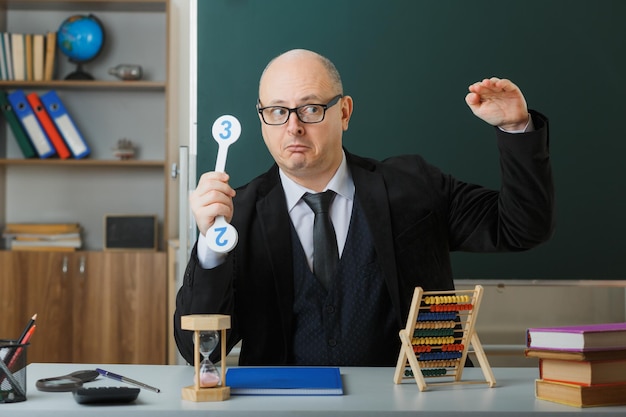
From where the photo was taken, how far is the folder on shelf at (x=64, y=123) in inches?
177

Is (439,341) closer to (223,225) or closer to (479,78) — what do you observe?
(223,225)

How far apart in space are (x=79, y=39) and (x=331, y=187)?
115 inches

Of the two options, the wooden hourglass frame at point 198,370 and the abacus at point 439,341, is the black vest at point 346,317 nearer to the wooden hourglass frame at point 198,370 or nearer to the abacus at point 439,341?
the abacus at point 439,341

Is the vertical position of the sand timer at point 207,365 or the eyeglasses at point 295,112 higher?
the eyeglasses at point 295,112

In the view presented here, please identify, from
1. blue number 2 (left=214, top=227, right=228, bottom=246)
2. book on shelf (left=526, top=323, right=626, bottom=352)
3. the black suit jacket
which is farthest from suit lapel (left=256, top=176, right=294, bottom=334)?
book on shelf (left=526, top=323, right=626, bottom=352)

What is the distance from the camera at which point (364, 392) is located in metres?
1.40

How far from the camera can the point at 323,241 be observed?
2.07 m

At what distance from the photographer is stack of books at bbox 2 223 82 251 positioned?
4.44 meters

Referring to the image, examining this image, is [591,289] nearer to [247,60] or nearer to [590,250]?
[590,250]

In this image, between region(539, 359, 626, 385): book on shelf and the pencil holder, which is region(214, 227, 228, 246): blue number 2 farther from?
region(539, 359, 626, 385): book on shelf

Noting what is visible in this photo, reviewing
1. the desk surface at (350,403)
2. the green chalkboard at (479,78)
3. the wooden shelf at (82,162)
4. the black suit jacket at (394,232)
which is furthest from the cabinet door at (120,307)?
the desk surface at (350,403)

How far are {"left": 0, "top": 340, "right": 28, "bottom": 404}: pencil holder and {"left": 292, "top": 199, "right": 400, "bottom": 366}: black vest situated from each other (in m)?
0.82

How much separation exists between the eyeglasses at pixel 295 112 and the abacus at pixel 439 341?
26.9 inches

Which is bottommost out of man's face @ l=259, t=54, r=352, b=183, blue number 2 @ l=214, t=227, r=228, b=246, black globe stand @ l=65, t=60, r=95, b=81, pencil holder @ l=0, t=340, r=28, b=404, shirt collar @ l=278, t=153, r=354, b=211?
pencil holder @ l=0, t=340, r=28, b=404
